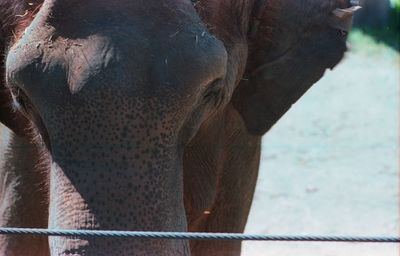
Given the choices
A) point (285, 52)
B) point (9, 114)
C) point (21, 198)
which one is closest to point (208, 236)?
point (9, 114)

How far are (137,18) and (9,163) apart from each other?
3.76 feet

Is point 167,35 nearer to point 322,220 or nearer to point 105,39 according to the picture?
point 105,39

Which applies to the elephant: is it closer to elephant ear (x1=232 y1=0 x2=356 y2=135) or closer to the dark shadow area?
elephant ear (x1=232 y1=0 x2=356 y2=135)

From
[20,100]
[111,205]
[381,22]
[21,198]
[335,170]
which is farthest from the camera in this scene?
[381,22]

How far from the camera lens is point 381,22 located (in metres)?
11.6

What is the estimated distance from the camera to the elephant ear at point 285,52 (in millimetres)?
3125

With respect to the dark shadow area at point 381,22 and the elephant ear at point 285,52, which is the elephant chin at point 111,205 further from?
the dark shadow area at point 381,22

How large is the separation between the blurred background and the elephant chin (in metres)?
2.78

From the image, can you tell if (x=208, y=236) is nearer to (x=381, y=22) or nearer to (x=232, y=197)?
(x=232, y=197)

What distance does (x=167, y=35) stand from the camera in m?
2.40

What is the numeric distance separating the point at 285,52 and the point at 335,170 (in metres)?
3.62

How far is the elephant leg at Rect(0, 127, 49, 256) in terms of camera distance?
3.32 meters

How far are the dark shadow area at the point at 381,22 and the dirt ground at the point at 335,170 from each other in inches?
68.6

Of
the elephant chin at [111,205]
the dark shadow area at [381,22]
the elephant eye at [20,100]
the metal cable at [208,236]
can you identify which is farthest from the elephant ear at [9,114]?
the dark shadow area at [381,22]
